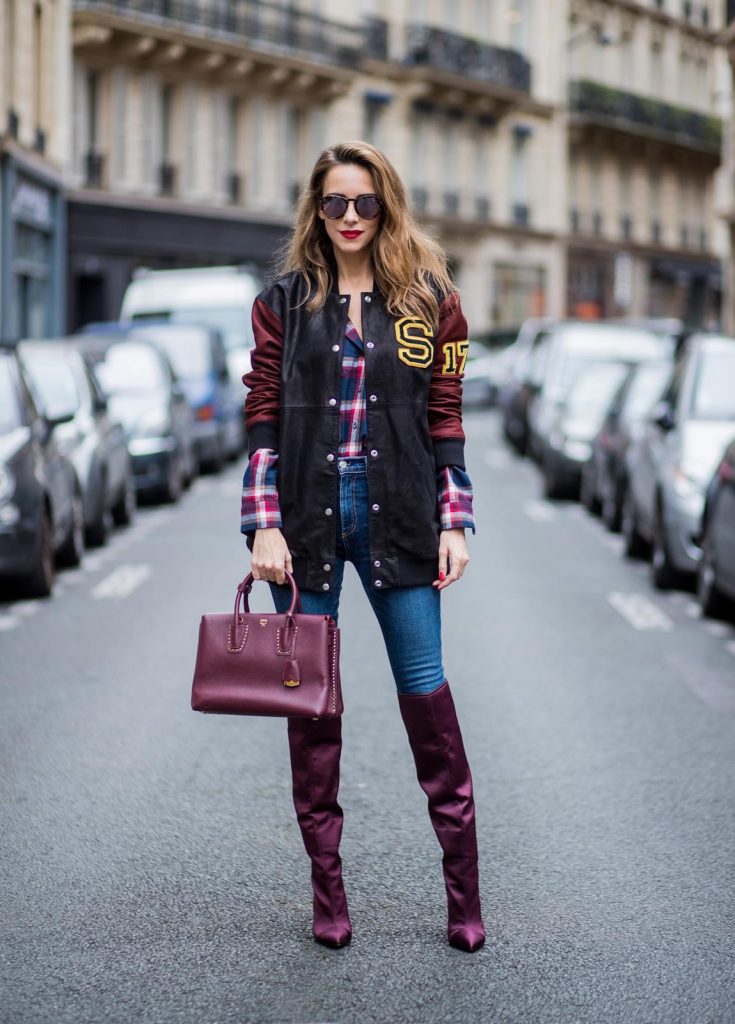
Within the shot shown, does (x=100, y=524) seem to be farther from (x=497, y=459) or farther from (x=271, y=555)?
(x=497, y=459)

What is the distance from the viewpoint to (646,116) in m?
59.9

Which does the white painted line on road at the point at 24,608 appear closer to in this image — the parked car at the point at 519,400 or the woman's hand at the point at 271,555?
the woman's hand at the point at 271,555

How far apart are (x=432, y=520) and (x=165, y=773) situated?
2.35 m

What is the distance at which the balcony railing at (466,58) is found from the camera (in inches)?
1907

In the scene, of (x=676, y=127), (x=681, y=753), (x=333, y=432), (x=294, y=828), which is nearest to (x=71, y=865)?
(x=294, y=828)

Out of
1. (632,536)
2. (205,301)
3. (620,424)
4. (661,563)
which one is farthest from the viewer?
(205,301)

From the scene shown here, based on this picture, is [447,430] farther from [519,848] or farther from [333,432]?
[519,848]

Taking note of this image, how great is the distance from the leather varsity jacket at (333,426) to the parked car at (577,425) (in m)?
13.5

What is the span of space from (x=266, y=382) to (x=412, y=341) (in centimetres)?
36

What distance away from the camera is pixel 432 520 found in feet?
14.3

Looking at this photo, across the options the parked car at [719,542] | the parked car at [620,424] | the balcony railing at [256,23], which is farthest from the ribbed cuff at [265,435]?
the balcony railing at [256,23]

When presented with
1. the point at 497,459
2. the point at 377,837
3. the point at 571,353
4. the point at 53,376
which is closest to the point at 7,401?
the point at 53,376

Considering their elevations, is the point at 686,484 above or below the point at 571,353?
below

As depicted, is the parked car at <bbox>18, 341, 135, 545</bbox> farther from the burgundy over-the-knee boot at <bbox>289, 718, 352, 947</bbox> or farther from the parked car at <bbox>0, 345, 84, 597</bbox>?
the burgundy over-the-knee boot at <bbox>289, 718, 352, 947</bbox>
